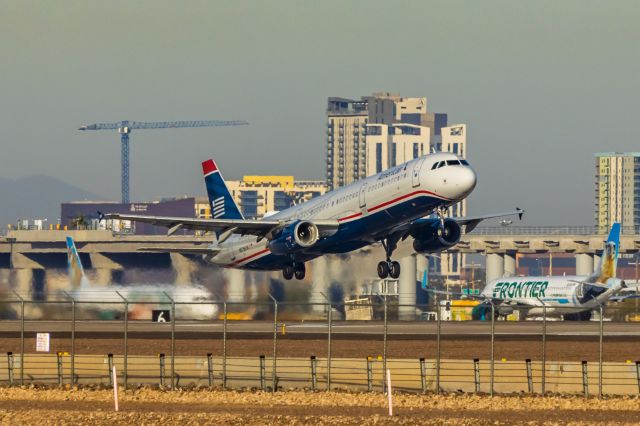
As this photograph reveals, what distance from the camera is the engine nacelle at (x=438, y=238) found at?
248ft

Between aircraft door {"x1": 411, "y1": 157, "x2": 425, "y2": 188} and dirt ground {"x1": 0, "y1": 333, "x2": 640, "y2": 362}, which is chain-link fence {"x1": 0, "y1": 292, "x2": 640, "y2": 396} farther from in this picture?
aircraft door {"x1": 411, "y1": 157, "x2": 425, "y2": 188}

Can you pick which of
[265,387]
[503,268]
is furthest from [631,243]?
[265,387]

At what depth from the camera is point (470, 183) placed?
220ft

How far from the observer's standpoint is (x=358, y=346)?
62.2 meters

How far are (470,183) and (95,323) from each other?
79.6ft

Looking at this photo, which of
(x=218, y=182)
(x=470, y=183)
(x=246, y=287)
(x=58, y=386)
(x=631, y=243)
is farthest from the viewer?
(x=631, y=243)

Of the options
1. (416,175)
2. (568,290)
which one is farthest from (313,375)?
(568,290)

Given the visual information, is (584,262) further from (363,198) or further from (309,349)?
(309,349)

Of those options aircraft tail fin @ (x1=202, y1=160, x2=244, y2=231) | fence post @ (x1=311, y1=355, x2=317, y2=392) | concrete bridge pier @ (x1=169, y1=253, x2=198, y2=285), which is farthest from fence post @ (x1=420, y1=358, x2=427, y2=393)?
aircraft tail fin @ (x1=202, y1=160, x2=244, y2=231)

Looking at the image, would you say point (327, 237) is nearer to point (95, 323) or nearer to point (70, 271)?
point (95, 323)

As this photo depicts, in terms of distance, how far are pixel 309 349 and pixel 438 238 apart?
17723mm

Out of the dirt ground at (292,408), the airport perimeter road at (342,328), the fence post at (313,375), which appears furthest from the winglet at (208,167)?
the dirt ground at (292,408)

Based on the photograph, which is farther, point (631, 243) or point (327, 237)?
point (631, 243)

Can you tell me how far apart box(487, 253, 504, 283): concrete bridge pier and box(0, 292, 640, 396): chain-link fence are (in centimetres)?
5868
